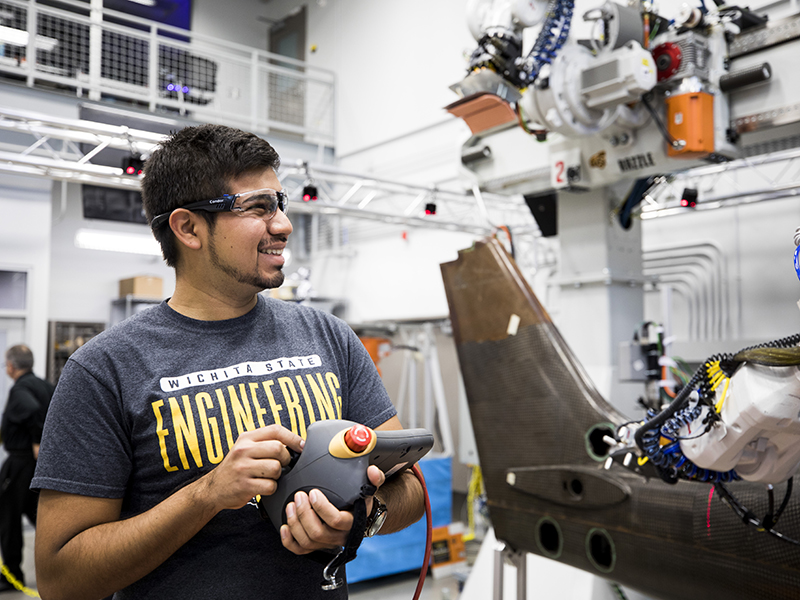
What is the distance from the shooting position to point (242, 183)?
1.43 m

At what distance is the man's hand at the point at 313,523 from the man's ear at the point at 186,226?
0.62 meters

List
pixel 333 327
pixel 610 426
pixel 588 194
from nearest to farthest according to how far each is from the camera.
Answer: pixel 333 327
pixel 610 426
pixel 588 194

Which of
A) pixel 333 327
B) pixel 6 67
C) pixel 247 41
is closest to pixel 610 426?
pixel 333 327

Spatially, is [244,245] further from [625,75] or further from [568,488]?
[625,75]

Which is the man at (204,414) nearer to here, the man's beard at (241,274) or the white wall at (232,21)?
the man's beard at (241,274)

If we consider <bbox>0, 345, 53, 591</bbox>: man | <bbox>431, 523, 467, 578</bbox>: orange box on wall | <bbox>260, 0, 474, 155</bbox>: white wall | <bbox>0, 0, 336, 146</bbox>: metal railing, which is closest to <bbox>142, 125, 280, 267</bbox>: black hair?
<bbox>0, 345, 53, 591</bbox>: man

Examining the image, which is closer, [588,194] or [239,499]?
[239,499]

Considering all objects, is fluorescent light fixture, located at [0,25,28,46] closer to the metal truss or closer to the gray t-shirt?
the metal truss

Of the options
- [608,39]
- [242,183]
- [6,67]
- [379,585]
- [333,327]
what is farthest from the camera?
[6,67]

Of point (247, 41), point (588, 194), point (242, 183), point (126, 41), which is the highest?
point (247, 41)

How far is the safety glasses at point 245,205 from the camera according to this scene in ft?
4.60

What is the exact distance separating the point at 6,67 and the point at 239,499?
9.05 meters

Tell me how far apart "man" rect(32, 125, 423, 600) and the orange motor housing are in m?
2.20

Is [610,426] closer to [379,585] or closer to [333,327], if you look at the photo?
[333,327]
